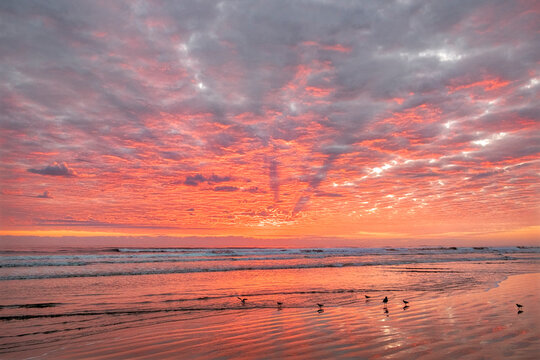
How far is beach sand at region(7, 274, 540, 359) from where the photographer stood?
7852mm

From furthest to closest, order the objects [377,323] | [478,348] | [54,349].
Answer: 1. [377,323]
2. [54,349]
3. [478,348]

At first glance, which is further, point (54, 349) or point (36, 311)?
point (36, 311)

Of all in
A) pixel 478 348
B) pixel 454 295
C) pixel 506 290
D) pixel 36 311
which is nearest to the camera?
pixel 478 348

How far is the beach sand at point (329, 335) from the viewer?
7.85 metres

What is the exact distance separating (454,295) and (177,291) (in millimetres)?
16144

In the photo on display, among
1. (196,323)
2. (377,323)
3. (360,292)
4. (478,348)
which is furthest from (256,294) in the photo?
(478,348)

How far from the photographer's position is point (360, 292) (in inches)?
758

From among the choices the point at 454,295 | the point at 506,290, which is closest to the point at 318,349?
the point at 454,295

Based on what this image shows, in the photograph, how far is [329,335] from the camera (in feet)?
31.4

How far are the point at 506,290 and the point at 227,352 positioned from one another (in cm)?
1824

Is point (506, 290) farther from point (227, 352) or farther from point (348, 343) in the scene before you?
point (227, 352)

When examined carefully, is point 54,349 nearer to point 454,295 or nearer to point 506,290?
point 454,295

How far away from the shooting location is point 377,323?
11.0m

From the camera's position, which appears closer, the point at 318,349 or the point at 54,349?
the point at 318,349
